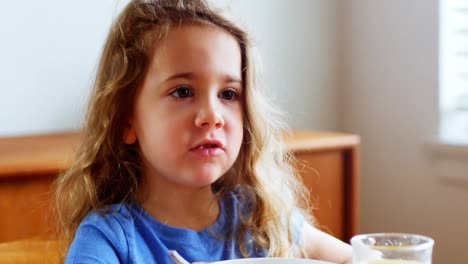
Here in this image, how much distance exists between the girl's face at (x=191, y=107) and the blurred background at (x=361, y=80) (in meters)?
0.90

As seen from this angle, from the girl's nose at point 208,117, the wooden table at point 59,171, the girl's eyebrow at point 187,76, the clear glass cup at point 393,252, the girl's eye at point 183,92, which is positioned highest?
the girl's eyebrow at point 187,76

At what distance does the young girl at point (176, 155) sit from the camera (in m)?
0.95

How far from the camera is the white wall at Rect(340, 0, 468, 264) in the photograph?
2.15 m

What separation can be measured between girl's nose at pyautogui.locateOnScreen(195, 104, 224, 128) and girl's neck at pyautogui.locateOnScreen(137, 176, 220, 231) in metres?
0.13

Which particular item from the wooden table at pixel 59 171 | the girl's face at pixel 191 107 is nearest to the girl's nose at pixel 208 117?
the girl's face at pixel 191 107

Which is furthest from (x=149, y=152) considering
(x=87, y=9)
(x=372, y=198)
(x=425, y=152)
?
(x=372, y=198)

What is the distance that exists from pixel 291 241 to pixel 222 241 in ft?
0.38

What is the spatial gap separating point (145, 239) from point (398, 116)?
4.75 feet

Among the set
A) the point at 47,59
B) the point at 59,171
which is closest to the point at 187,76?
the point at 59,171

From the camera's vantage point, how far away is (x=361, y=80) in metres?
2.40

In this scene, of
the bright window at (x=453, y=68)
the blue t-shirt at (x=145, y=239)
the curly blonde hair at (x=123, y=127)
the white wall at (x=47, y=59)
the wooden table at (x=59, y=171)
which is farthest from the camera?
the bright window at (x=453, y=68)

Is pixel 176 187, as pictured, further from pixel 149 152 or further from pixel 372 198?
pixel 372 198

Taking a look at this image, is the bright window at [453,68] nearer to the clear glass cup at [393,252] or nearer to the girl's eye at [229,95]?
the girl's eye at [229,95]

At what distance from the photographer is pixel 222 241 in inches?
40.9
